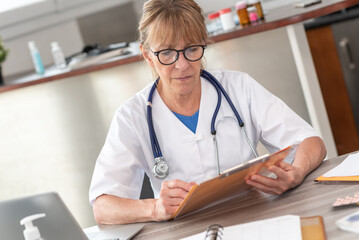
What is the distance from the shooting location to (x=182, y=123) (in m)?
1.83

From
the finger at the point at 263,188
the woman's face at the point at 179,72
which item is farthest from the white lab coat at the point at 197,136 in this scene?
the finger at the point at 263,188

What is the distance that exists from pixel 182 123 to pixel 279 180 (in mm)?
494

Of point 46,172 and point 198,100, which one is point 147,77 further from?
point 198,100

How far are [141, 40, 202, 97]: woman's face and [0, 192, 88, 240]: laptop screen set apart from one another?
591mm

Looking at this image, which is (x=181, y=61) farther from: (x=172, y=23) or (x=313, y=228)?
(x=313, y=228)

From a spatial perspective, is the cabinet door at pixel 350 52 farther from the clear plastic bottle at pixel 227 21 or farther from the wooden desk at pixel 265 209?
the wooden desk at pixel 265 209

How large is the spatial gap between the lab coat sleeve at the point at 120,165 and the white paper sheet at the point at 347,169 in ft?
2.01

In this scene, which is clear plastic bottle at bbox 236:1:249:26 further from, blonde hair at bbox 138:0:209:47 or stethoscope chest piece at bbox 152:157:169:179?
stethoscope chest piece at bbox 152:157:169:179

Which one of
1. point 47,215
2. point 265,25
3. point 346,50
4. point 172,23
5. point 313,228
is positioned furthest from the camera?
point 346,50

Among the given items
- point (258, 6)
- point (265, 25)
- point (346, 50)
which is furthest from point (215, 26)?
point (346, 50)

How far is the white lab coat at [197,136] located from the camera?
1.77 metres

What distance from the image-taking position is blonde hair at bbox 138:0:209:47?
1.69 metres

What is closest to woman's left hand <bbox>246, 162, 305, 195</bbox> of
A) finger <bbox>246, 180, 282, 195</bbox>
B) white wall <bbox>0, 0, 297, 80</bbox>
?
finger <bbox>246, 180, 282, 195</bbox>

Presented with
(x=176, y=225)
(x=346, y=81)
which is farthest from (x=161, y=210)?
(x=346, y=81)
